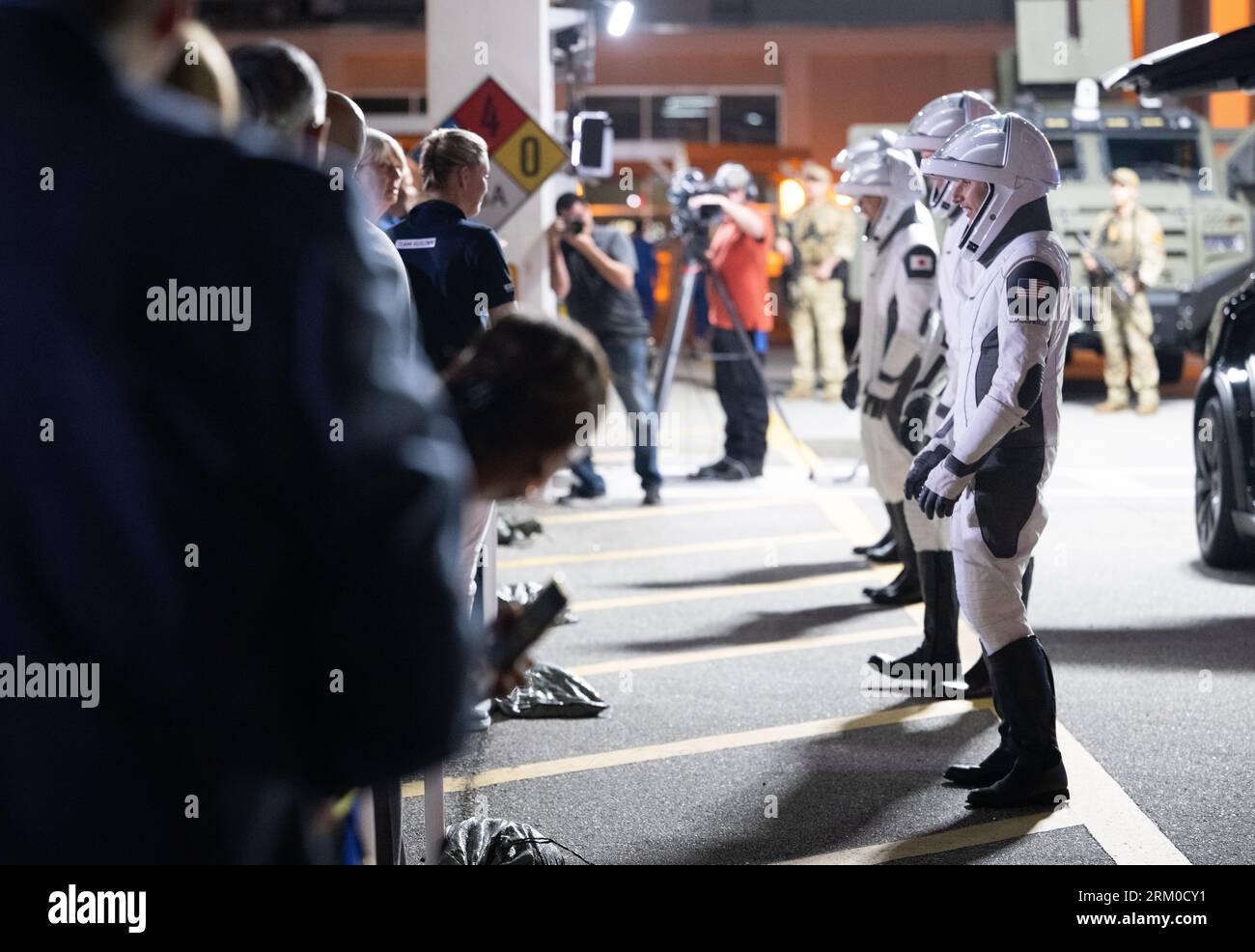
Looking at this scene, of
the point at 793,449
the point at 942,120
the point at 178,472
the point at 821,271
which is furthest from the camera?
the point at 821,271

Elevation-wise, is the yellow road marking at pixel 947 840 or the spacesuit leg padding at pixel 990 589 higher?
the spacesuit leg padding at pixel 990 589

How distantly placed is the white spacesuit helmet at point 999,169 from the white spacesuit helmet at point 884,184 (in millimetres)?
2086

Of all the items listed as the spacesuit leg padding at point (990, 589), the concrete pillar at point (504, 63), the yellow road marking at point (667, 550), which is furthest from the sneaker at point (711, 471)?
the spacesuit leg padding at point (990, 589)

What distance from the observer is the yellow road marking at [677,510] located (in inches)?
418

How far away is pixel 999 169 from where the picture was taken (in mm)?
4910

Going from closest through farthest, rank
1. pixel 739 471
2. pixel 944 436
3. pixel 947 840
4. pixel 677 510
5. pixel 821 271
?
pixel 947 840
pixel 944 436
pixel 677 510
pixel 739 471
pixel 821 271

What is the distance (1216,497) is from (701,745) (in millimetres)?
4046

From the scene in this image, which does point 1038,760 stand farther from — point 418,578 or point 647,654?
point 418,578

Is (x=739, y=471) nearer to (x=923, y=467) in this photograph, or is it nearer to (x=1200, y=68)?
(x=1200, y=68)

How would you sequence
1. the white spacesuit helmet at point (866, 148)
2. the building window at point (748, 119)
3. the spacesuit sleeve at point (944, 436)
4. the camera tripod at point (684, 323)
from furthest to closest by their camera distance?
1. the building window at point (748, 119)
2. the camera tripod at point (684, 323)
3. the white spacesuit helmet at point (866, 148)
4. the spacesuit sleeve at point (944, 436)

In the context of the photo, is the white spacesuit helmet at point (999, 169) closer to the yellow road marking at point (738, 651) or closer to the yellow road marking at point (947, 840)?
the yellow road marking at point (947, 840)

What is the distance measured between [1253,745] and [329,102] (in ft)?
11.9

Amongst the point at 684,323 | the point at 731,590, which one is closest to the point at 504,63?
the point at 684,323
